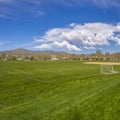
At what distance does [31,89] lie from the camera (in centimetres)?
2278

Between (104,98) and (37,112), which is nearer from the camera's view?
(37,112)

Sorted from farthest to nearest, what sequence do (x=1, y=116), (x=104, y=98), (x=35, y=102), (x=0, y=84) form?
(x=0, y=84) < (x=35, y=102) < (x=104, y=98) < (x=1, y=116)

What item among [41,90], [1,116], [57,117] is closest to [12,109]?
[1,116]

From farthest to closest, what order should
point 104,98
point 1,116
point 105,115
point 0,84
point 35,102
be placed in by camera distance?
point 0,84 → point 35,102 → point 104,98 → point 1,116 → point 105,115

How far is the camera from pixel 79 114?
1302 centimetres

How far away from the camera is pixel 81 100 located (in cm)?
1541

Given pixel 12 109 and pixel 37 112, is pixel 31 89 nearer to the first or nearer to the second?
pixel 12 109

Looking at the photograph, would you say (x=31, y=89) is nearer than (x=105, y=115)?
No

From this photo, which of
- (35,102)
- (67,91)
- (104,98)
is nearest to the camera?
(104,98)

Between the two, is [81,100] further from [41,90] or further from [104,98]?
[41,90]

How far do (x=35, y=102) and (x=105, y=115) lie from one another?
19.7 feet

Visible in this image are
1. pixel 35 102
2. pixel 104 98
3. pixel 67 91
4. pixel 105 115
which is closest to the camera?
pixel 105 115

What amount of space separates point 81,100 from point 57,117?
2993 millimetres

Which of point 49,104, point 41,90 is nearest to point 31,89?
point 41,90
